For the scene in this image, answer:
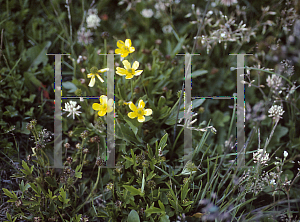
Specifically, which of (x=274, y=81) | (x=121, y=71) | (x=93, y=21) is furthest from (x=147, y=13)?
(x=274, y=81)

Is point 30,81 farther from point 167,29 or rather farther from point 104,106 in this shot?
point 167,29

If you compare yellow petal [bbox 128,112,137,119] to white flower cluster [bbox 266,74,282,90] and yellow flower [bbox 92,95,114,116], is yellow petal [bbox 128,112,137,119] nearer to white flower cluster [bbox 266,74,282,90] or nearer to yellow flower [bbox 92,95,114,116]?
yellow flower [bbox 92,95,114,116]

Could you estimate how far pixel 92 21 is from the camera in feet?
6.81

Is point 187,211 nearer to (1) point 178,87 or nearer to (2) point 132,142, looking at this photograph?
(2) point 132,142

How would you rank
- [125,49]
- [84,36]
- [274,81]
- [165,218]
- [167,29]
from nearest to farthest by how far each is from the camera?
1. [165,218]
2. [125,49]
3. [274,81]
4. [84,36]
5. [167,29]

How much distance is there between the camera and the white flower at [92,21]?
2072 millimetres

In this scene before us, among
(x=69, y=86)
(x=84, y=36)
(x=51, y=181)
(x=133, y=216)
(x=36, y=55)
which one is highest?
(x=84, y=36)

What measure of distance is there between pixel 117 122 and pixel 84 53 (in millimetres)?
833

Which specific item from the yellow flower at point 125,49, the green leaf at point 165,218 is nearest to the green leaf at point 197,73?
the yellow flower at point 125,49

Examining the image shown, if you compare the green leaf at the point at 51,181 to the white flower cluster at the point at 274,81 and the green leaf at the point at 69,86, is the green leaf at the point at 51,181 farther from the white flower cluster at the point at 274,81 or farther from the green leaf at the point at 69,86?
the white flower cluster at the point at 274,81

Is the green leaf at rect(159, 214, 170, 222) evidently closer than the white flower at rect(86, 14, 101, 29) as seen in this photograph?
Yes

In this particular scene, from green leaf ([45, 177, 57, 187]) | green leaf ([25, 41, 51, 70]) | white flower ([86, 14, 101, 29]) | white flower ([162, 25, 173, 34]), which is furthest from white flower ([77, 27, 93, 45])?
green leaf ([45, 177, 57, 187])

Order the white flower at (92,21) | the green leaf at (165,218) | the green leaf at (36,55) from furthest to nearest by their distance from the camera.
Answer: the white flower at (92,21) < the green leaf at (36,55) < the green leaf at (165,218)

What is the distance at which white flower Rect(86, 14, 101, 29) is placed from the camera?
207 centimetres
